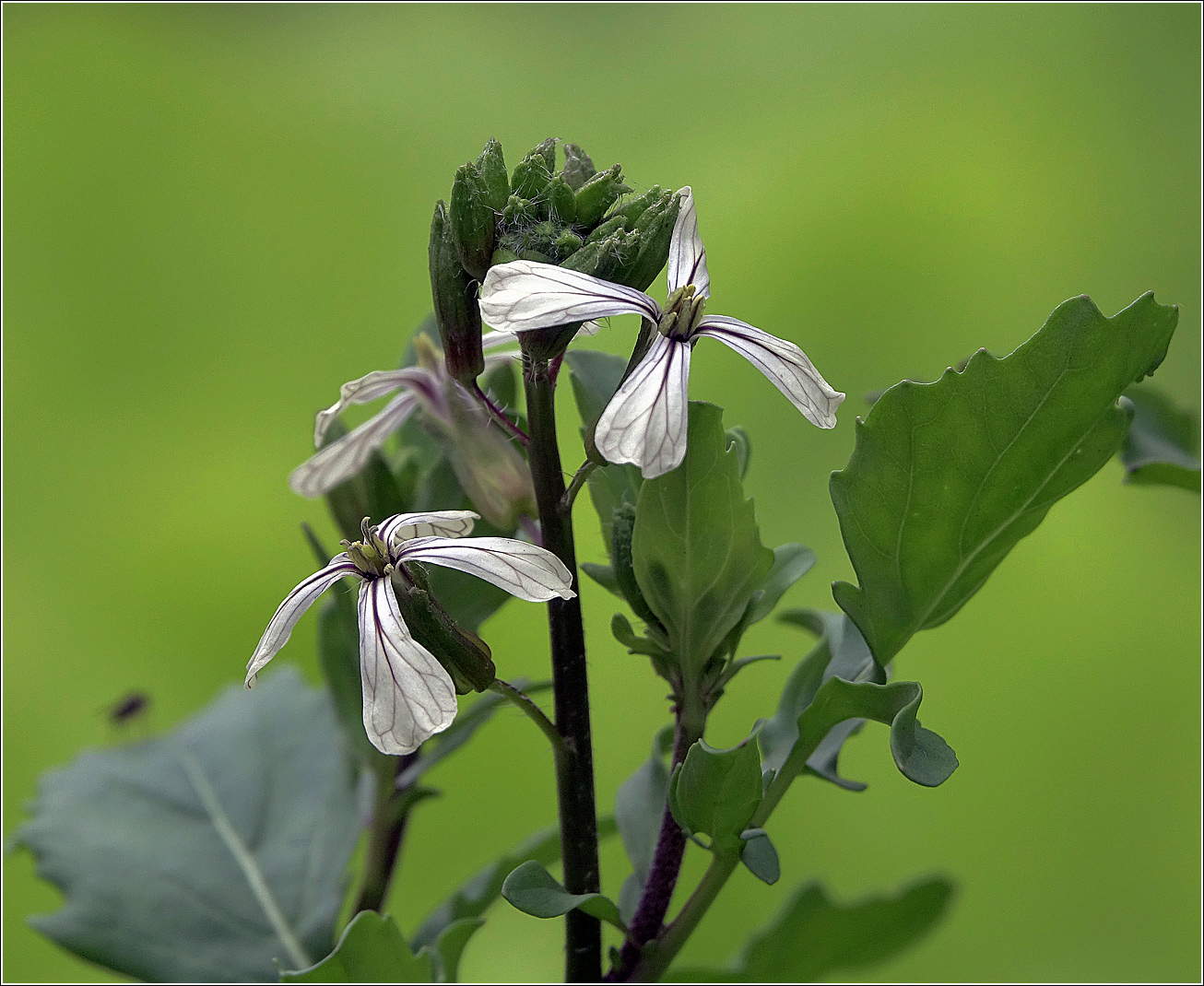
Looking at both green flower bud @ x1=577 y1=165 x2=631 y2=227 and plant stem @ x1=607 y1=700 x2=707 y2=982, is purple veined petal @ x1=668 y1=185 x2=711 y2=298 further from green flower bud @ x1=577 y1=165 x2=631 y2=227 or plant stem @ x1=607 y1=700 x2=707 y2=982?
plant stem @ x1=607 y1=700 x2=707 y2=982

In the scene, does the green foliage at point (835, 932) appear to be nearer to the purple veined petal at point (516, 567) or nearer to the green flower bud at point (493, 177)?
the purple veined petal at point (516, 567)

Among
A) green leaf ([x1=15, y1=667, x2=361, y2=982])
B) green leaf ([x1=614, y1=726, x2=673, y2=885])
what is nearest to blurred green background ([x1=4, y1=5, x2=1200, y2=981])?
green leaf ([x1=15, y1=667, x2=361, y2=982])

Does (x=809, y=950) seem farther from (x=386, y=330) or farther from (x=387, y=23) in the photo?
(x=387, y=23)

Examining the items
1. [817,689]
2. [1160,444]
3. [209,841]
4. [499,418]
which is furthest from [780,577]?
[209,841]

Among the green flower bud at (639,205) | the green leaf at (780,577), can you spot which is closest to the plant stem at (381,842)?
the green leaf at (780,577)

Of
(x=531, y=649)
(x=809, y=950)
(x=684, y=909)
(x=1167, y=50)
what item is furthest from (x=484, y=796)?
(x=1167, y=50)
